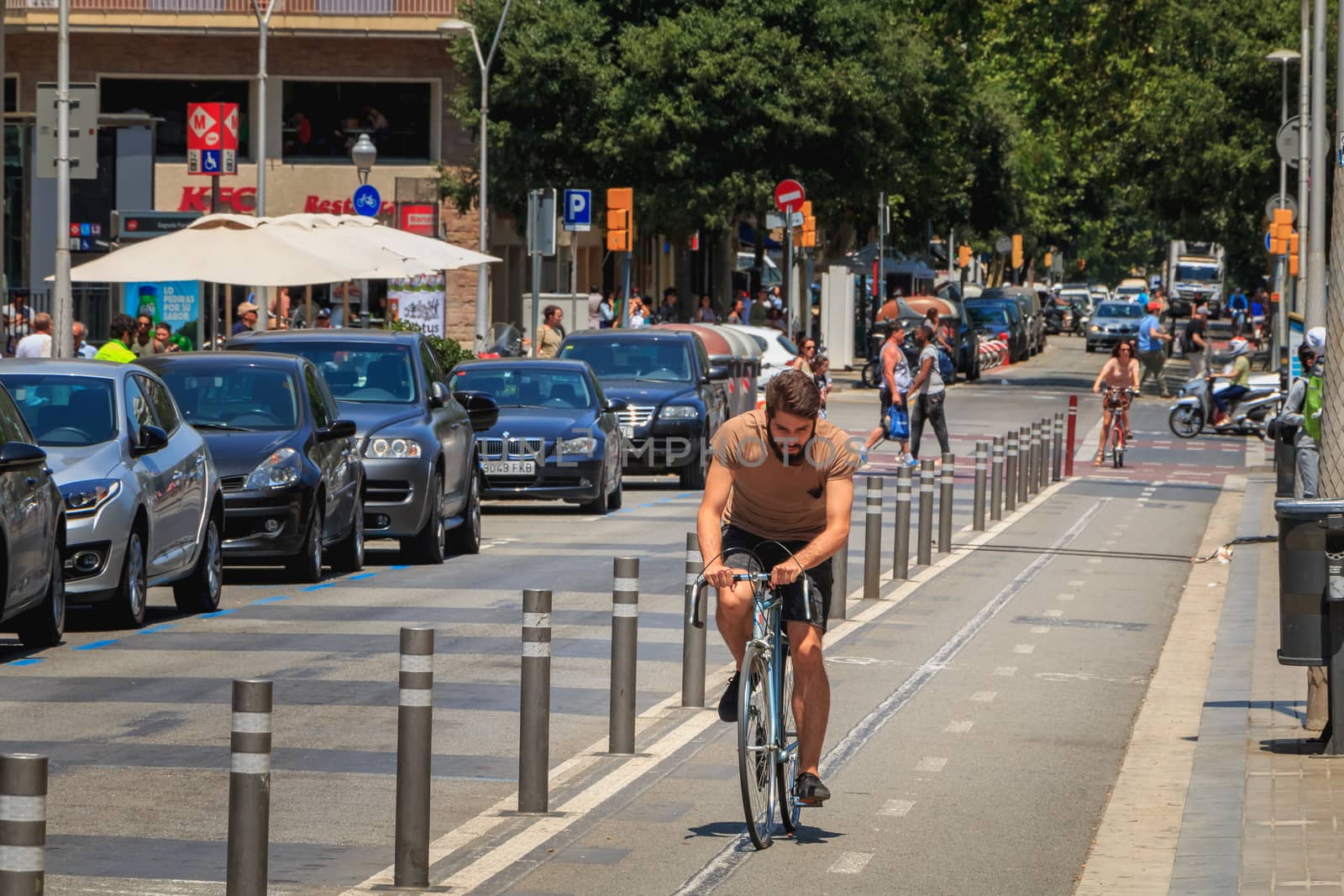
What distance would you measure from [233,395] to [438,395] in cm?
246

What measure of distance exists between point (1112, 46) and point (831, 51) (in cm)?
805

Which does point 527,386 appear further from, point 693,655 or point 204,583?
point 693,655

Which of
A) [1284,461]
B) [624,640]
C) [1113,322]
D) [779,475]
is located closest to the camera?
[779,475]

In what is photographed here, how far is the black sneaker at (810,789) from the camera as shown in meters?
8.40

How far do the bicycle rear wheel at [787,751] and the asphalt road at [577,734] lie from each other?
123 millimetres

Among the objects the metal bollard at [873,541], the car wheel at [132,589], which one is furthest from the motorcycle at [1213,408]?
the car wheel at [132,589]

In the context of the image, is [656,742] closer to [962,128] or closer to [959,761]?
[959,761]

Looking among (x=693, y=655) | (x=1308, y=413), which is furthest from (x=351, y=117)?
(x=693, y=655)

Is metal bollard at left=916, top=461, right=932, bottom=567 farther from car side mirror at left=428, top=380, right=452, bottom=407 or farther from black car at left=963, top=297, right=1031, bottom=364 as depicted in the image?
black car at left=963, top=297, right=1031, bottom=364

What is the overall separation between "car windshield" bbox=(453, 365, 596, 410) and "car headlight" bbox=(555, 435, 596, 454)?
0.85 metres

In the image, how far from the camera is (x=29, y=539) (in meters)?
12.6

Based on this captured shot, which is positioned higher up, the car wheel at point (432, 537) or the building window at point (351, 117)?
the building window at point (351, 117)

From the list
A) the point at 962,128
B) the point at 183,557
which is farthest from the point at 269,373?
the point at 962,128

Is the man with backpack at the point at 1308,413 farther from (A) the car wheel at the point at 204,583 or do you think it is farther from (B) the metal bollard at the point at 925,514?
(A) the car wheel at the point at 204,583
